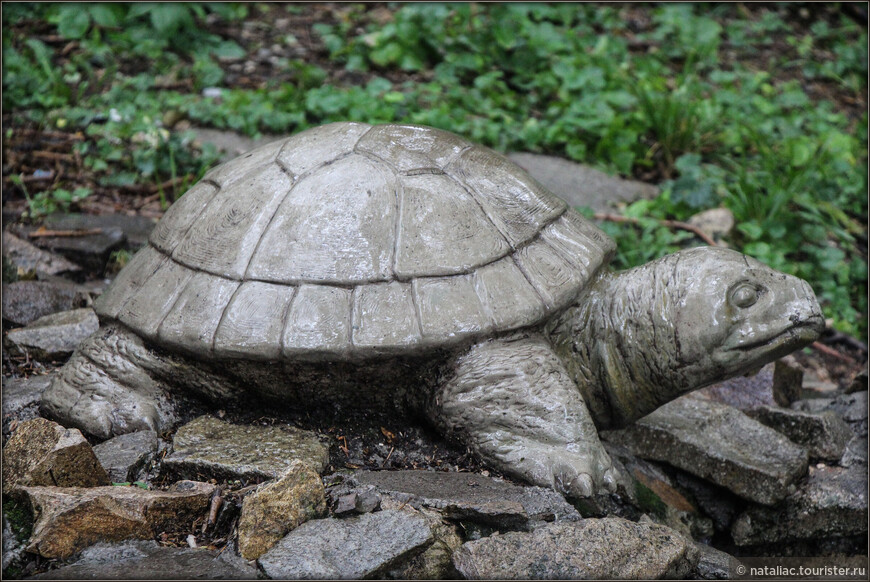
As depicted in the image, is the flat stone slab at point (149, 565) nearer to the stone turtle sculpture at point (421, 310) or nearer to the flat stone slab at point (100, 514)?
the flat stone slab at point (100, 514)

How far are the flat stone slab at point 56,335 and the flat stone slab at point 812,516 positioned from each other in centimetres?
363

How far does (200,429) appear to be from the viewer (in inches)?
140

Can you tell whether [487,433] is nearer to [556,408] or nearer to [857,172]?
[556,408]

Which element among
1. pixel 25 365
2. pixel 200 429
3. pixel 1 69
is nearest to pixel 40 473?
pixel 200 429

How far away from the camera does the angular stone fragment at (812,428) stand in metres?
4.32

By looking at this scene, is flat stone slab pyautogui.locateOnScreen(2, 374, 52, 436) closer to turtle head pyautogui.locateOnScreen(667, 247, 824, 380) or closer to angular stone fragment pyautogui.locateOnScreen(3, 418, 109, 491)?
angular stone fragment pyautogui.locateOnScreen(3, 418, 109, 491)

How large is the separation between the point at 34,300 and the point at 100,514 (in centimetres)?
243

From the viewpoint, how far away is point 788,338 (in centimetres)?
356

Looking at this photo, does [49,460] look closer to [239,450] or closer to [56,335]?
[239,450]

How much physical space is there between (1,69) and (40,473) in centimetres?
519

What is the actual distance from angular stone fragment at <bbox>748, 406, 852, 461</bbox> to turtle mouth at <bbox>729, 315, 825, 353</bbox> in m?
1.00

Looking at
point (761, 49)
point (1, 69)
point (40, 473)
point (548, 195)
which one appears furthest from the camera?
point (761, 49)

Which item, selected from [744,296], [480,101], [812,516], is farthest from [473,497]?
[480,101]

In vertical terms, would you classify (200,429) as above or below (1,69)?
below
